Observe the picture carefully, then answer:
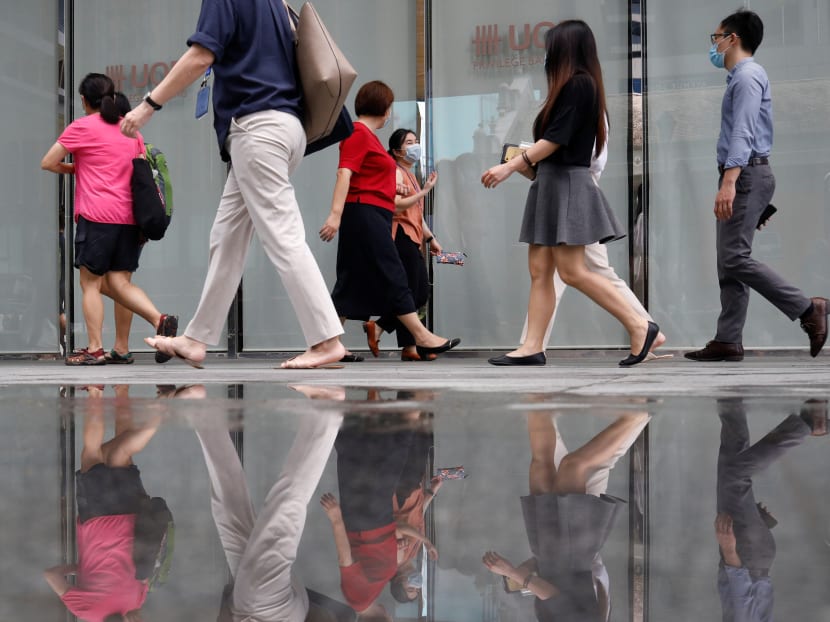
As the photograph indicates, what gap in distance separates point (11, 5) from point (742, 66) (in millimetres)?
6406

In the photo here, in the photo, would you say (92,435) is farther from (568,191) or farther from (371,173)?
(371,173)

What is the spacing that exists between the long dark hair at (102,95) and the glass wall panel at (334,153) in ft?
6.98

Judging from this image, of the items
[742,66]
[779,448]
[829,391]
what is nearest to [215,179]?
[742,66]

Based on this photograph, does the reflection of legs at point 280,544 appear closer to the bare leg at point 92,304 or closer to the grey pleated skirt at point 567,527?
the grey pleated skirt at point 567,527

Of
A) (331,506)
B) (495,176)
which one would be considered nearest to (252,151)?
(495,176)

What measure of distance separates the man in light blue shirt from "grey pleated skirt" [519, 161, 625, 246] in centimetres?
116

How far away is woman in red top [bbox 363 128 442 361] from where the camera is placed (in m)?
6.34

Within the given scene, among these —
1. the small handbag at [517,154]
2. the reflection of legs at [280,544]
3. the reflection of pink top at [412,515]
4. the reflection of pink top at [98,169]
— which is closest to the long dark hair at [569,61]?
the small handbag at [517,154]

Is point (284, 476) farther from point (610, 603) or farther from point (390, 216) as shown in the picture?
point (390, 216)

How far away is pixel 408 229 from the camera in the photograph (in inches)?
258

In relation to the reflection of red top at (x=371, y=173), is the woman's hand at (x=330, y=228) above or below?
below

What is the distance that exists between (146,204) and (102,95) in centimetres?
76

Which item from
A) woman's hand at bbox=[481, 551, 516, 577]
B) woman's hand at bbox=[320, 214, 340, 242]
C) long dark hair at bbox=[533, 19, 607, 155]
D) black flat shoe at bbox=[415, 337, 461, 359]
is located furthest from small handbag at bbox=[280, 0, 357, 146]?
woman's hand at bbox=[481, 551, 516, 577]

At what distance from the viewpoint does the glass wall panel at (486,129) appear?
24.6ft
